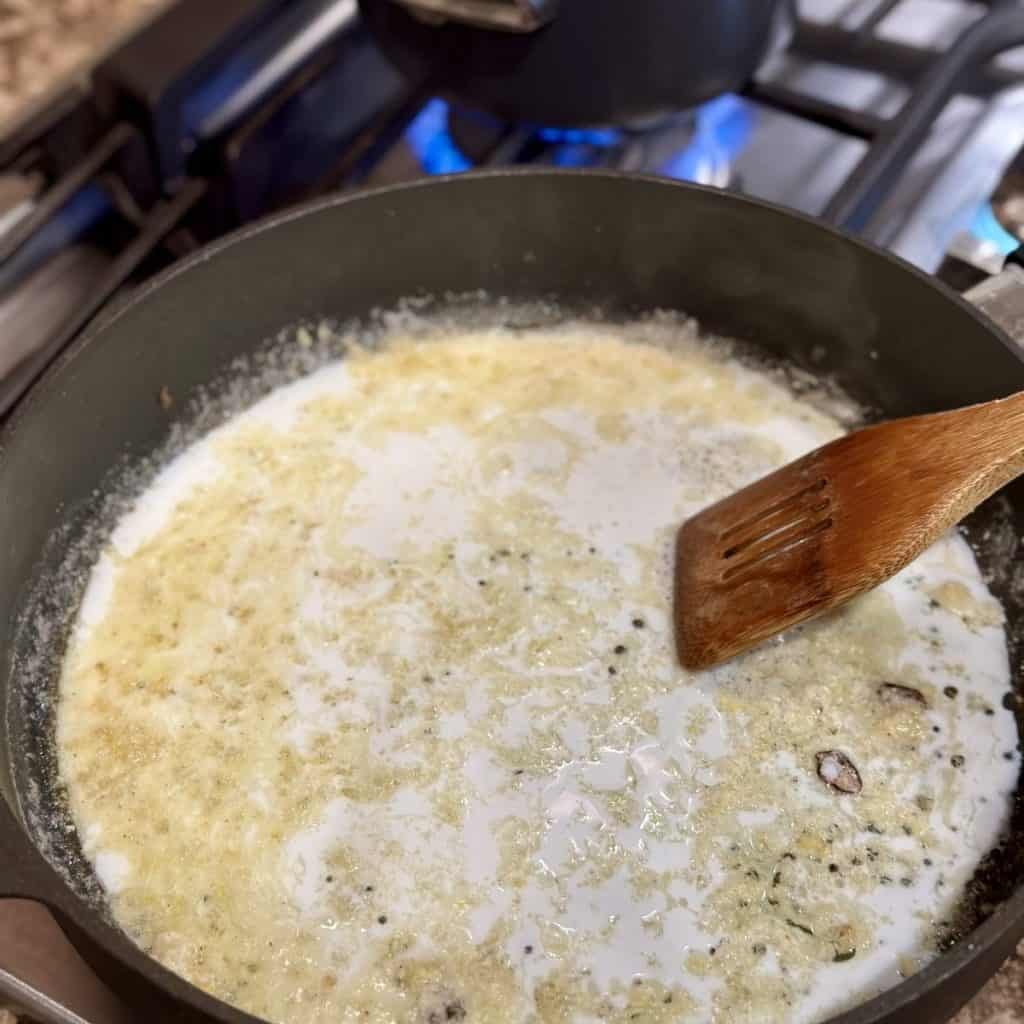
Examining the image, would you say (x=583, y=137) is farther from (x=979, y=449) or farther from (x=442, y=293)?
(x=979, y=449)

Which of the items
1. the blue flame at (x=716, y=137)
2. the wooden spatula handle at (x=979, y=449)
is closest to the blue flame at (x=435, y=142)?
the blue flame at (x=716, y=137)

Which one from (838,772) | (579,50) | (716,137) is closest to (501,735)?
(838,772)

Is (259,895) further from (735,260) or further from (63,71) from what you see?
(63,71)

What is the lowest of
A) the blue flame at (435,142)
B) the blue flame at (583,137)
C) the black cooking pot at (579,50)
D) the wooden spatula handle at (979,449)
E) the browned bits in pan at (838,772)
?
the browned bits in pan at (838,772)

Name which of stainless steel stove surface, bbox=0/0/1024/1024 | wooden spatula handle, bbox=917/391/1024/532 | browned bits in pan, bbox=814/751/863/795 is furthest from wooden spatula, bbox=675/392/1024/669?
stainless steel stove surface, bbox=0/0/1024/1024

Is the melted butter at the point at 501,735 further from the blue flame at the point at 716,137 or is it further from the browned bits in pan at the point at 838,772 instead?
the blue flame at the point at 716,137

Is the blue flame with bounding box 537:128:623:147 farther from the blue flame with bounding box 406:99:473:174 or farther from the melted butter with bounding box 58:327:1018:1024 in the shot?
the melted butter with bounding box 58:327:1018:1024

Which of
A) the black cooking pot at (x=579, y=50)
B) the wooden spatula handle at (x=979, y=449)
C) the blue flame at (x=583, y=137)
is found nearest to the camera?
the wooden spatula handle at (x=979, y=449)
